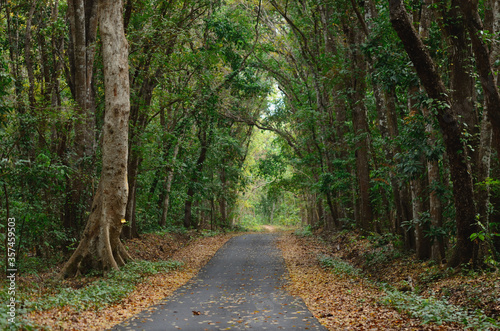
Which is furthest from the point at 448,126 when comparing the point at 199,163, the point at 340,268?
the point at 199,163

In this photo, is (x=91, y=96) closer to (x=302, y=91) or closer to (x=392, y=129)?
(x=392, y=129)

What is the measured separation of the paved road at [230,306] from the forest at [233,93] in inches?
113

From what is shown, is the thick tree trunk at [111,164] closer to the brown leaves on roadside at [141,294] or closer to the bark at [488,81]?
the brown leaves on roadside at [141,294]

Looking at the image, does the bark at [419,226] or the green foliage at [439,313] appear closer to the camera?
the green foliage at [439,313]

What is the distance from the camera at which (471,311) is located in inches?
269

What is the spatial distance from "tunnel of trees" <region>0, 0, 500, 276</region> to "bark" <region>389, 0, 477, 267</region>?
0.03 metres

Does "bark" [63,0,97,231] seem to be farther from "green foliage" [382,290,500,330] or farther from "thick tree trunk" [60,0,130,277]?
"green foliage" [382,290,500,330]

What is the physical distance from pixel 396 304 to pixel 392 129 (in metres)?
6.30

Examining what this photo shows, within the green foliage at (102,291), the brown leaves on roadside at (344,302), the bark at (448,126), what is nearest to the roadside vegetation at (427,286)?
the brown leaves on roadside at (344,302)

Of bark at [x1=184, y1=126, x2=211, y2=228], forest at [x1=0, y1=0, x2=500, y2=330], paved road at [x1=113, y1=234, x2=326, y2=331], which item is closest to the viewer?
paved road at [x1=113, y1=234, x2=326, y2=331]

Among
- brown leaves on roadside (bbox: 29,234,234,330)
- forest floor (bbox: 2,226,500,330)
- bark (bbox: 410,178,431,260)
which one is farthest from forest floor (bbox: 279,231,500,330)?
brown leaves on roadside (bbox: 29,234,234,330)

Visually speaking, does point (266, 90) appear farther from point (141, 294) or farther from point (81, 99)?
point (141, 294)

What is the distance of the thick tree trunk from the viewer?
435 inches

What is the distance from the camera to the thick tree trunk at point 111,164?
1105cm
